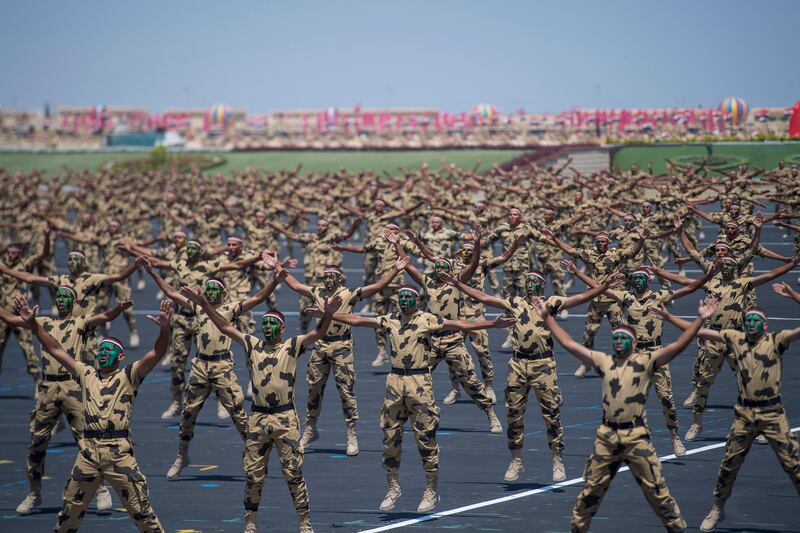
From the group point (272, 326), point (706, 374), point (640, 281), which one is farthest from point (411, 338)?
point (706, 374)

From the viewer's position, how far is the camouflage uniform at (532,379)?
1507 centimetres

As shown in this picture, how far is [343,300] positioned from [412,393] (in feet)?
9.28

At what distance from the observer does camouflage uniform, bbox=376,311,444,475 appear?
13930mm

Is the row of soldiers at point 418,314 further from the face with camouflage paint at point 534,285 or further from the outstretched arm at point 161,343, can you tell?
the outstretched arm at point 161,343

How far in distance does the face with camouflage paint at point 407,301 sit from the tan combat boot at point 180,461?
4.01m

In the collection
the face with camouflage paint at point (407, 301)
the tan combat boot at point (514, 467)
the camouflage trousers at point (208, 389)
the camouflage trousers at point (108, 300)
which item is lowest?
the tan combat boot at point (514, 467)

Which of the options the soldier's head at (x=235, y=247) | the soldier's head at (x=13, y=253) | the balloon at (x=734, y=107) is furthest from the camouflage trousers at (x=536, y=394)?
the balloon at (x=734, y=107)

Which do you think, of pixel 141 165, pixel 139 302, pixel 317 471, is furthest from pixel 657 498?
pixel 141 165

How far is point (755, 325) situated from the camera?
42.5 ft

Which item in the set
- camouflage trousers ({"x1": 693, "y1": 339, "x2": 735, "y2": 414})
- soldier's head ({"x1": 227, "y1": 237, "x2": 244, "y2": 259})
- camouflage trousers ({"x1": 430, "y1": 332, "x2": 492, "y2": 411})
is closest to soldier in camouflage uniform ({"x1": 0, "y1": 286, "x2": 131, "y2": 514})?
camouflage trousers ({"x1": 430, "y1": 332, "x2": 492, "y2": 411})

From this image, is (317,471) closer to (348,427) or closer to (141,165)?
(348,427)

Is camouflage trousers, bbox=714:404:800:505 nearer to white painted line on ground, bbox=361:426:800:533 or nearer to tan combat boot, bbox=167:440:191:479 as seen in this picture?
white painted line on ground, bbox=361:426:800:533

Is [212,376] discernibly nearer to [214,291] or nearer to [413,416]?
[214,291]

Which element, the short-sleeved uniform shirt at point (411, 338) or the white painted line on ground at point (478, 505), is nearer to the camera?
the white painted line on ground at point (478, 505)
